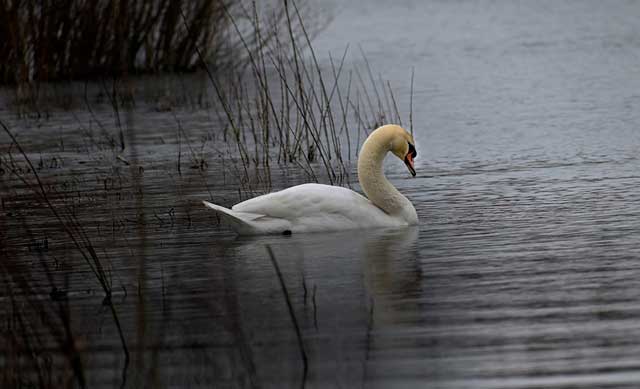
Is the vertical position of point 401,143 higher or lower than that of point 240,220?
higher

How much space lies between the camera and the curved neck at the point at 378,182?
29.6ft

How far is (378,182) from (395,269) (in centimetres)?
180

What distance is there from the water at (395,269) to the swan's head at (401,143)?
0.42 meters

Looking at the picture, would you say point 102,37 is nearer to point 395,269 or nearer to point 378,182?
point 378,182

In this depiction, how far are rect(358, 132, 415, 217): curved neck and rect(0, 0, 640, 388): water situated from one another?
0.25 metres

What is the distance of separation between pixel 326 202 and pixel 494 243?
1.23m

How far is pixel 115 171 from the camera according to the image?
12.7 meters

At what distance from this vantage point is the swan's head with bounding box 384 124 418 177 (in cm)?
931

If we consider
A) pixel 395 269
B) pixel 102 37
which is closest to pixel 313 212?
pixel 395 269

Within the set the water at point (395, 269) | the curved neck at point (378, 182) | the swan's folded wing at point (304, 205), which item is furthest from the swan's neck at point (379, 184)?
the swan's folded wing at point (304, 205)

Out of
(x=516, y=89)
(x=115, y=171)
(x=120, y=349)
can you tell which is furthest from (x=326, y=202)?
(x=516, y=89)

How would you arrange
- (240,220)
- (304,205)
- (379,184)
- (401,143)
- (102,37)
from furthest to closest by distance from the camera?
(102,37) < (401,143) < (379,184) < (304,205) < (240,220)

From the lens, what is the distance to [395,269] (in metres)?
7.37

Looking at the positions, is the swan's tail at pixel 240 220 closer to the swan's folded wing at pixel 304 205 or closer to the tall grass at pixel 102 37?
the swan's folded wing at pixel 304 205
